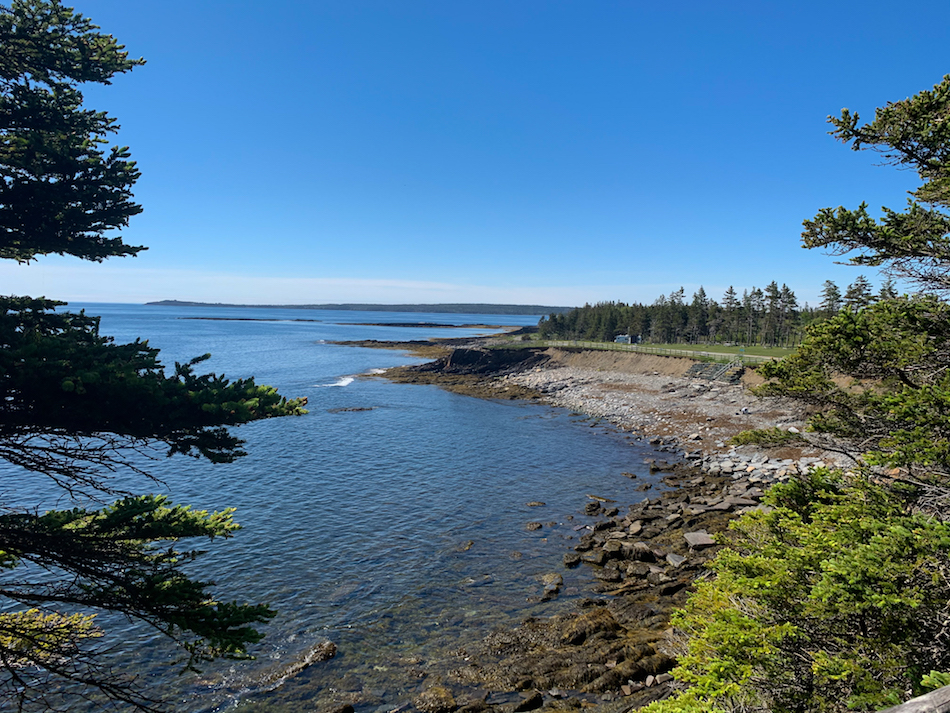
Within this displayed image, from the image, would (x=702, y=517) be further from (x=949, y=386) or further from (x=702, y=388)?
(x=702, y=388)

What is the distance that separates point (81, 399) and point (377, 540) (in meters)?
15.8

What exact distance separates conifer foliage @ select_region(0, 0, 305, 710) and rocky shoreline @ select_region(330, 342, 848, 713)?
754cm

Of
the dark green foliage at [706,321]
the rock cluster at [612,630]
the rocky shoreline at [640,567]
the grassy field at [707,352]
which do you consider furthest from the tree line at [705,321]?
the rock cluster at [612,630]

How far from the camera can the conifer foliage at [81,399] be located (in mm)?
6602

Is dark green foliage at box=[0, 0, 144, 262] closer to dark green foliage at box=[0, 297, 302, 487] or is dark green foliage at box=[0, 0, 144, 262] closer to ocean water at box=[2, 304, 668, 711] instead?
dark green foliage at box=[0, 297, 302, 487]

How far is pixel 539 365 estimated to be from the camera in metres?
76.7

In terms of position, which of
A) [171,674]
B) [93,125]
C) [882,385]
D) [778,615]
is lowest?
[171,674]

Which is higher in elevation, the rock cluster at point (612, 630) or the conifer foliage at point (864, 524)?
the conifer foliage at point (864, 524)

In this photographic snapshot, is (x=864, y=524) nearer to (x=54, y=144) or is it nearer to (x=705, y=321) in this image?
(x=54, y=144)

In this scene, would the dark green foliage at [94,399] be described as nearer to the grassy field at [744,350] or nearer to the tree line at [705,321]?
the grassy field at [744,350]

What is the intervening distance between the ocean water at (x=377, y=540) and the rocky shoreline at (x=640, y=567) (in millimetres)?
960

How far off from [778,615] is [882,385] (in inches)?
178

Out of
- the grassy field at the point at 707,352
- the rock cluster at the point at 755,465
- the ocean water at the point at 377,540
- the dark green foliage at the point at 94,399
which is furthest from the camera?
the grassy field at the point at 707,352

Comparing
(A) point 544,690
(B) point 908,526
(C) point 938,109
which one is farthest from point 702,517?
(C) point 938,109
